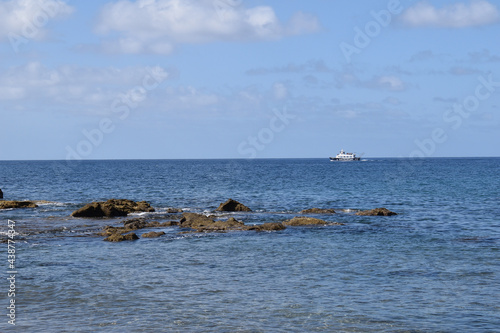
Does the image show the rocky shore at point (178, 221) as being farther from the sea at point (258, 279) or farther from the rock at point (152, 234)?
the sea at point (258, 279)

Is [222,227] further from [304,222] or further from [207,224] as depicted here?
[304,222]

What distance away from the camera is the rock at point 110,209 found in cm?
4966

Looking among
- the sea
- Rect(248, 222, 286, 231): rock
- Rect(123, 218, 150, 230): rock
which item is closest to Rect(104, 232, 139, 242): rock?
the sea

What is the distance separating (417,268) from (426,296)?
523 centimetres

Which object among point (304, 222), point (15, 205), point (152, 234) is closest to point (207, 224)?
point (152, 234)

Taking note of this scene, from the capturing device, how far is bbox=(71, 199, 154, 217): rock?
163 ft

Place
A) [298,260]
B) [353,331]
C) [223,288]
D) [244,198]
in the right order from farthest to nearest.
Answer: [244,198] → [298,260] → [223,288] → [353,331]

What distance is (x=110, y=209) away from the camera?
50844mm

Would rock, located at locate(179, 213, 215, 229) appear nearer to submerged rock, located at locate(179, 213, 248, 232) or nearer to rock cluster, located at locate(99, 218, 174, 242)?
submerged rock, located at locate(179, 213, 248, 232)

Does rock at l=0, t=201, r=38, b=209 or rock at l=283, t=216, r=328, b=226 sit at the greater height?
rock at l=283, t=216, r=328, b=226

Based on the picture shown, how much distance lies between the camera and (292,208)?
193ft

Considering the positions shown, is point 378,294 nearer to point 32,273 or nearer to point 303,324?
point 303,324

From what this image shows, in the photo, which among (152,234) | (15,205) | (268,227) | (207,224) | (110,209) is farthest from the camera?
(15,205)

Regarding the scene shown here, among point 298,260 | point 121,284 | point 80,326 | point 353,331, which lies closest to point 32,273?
point 121,284
